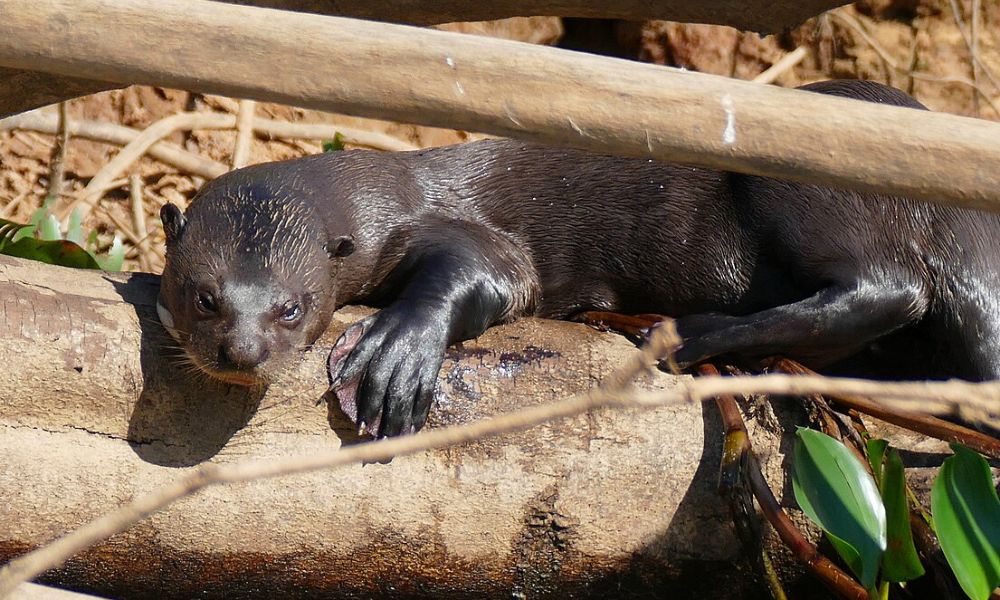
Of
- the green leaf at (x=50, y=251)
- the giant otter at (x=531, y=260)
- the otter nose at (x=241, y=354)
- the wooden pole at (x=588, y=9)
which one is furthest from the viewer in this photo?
the green leaf at (x=50, y=251)

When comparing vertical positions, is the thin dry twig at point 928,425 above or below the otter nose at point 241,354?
below

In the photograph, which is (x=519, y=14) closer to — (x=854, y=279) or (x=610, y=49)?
(x=854, y=279)

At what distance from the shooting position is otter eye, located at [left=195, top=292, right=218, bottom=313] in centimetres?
245

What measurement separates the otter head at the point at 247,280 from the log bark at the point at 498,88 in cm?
95

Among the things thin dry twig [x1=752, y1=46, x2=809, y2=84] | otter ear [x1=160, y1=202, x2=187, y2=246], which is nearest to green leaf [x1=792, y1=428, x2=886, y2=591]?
otter ear [x1=160, y1=202, x2=187, y2=246]

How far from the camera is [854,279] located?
2.76 metres

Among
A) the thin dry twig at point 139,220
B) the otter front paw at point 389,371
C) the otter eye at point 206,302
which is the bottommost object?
the thin dry twig at point 139,220

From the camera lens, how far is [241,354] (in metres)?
2.27

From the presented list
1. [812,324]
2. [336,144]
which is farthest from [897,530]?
[336,144]

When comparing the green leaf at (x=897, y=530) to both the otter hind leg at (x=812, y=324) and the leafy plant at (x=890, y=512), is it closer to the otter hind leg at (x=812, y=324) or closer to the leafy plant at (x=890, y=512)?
the leafy plant at (x=890, y=512)

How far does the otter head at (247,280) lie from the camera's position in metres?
2.32

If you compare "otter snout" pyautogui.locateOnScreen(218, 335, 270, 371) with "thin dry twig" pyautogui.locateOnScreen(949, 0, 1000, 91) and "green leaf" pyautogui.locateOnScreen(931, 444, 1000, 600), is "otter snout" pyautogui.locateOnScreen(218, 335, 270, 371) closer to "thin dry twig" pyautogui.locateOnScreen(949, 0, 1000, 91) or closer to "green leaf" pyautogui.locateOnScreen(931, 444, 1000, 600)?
"green leaf" pyautogui.locateOnScreen(931, 444, 1000, 600)

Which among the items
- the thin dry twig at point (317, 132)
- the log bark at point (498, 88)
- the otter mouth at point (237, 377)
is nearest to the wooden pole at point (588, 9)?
the otter mouth at point (237, 377)

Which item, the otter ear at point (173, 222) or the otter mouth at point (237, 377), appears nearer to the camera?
the otter mouth at point (237, 377)
